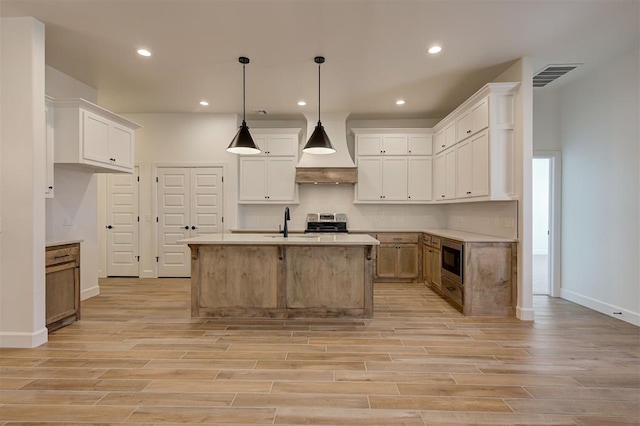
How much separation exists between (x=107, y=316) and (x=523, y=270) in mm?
4895

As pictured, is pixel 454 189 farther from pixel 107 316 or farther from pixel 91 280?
pixel 91 280

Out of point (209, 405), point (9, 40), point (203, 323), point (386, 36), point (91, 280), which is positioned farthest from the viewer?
point (91, 280)

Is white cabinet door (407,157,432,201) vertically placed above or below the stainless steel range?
above

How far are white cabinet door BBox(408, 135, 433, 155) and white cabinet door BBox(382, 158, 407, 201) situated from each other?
0.32 m

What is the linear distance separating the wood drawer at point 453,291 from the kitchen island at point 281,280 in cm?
118

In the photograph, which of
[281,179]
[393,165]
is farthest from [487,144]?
[281,179]

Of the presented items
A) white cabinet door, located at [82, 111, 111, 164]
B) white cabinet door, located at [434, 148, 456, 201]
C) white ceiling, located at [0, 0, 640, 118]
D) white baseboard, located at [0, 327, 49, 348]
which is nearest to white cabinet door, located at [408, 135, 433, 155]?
white cabinet door, located at [434, 148, 456, 201]

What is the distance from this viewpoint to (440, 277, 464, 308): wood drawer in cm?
406

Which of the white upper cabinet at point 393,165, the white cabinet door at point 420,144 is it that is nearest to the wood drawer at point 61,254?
the white upper cabinet at point 393,165

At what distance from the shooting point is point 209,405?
2.13 m

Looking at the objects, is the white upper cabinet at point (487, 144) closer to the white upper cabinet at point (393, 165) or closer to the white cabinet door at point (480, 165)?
the white cabinet door at point (480, 165)

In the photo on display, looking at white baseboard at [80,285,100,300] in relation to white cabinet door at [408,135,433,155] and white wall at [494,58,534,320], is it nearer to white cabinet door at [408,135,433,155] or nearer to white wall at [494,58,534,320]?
white cabinet door at [408,135,433,155]

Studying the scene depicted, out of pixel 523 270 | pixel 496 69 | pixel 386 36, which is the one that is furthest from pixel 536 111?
pixel 386 36

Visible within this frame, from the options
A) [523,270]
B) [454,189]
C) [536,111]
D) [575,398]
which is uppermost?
[536,111]
